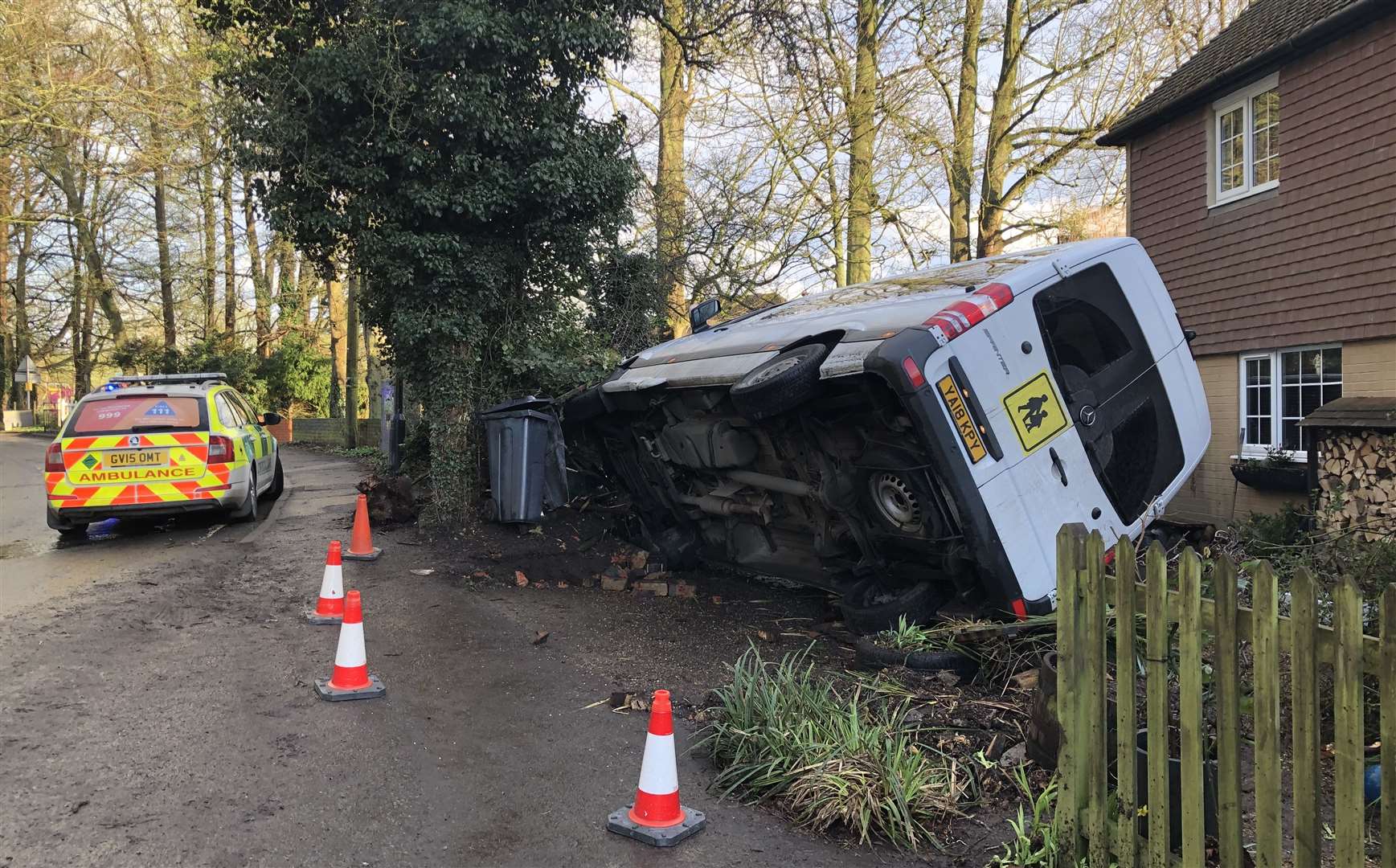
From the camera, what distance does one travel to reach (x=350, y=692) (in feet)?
16.3

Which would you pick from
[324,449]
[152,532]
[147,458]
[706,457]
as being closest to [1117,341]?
[706,457]

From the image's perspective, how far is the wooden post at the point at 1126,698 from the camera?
2.90 meters

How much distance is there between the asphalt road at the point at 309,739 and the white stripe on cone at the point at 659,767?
22 centimetres

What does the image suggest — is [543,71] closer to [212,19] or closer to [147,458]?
[212,19]

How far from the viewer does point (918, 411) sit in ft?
15.9

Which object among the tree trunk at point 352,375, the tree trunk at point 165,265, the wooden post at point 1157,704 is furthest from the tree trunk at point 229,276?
the wooden post at point 1157,704

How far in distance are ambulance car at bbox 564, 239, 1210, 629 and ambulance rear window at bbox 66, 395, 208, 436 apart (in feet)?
17.8

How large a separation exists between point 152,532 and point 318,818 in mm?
7953

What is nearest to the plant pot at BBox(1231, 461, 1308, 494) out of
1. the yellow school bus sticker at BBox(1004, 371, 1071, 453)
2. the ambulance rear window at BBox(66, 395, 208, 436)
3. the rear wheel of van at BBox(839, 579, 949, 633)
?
the yellow school bus sticker at BBox(1004, 371, 1071, 453)

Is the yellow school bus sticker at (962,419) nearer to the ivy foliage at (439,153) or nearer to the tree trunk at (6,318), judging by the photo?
the ivy foliage at (439,153)

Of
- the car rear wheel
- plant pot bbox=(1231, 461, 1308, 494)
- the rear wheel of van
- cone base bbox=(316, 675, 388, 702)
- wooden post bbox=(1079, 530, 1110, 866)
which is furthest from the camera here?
the car rear wheel

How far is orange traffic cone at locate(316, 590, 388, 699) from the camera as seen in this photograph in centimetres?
498

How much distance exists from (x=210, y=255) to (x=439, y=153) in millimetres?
23854

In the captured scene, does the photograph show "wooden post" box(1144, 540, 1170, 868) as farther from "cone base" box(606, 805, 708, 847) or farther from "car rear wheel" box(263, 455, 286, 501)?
"car rear wheel" box(263, 455, 286, 501)
